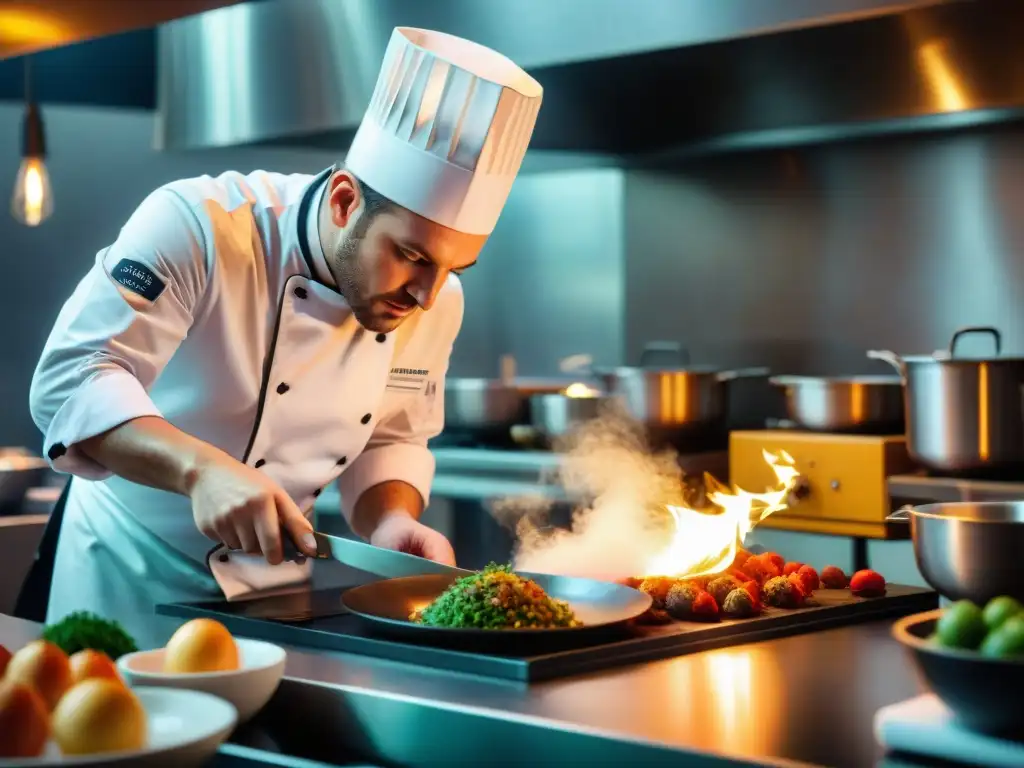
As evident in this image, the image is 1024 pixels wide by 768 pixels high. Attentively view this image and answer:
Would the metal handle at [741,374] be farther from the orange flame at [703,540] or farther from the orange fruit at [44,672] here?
the orange fruit at [44,672]

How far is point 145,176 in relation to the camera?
5.21m

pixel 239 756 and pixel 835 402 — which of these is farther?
pixel 835 402

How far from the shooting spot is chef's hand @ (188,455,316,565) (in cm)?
160

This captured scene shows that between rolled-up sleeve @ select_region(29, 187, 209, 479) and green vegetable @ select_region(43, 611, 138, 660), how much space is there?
0.38 metres

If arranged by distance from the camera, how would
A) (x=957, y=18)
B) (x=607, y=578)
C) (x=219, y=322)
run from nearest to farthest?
(x=607, y=578), (x=219, y=322), (x=957, y=18)

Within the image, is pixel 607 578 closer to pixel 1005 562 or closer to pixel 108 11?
pixel 1005 562

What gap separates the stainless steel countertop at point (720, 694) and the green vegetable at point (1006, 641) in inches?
5.2

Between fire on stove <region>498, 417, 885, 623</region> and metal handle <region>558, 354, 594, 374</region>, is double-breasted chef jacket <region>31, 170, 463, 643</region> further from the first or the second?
metal handle <region>558, 354, 594, 374</region>

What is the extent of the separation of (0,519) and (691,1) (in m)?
2.08

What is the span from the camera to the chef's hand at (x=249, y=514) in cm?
160

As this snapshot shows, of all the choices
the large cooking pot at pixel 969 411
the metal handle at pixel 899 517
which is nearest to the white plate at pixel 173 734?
the metal handle at pixel 899 517

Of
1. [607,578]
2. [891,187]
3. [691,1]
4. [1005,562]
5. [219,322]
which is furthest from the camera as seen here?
[891,187]

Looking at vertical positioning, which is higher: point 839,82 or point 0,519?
point 839,82

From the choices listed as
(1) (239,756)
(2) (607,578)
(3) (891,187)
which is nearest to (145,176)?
(3) (891,187)
